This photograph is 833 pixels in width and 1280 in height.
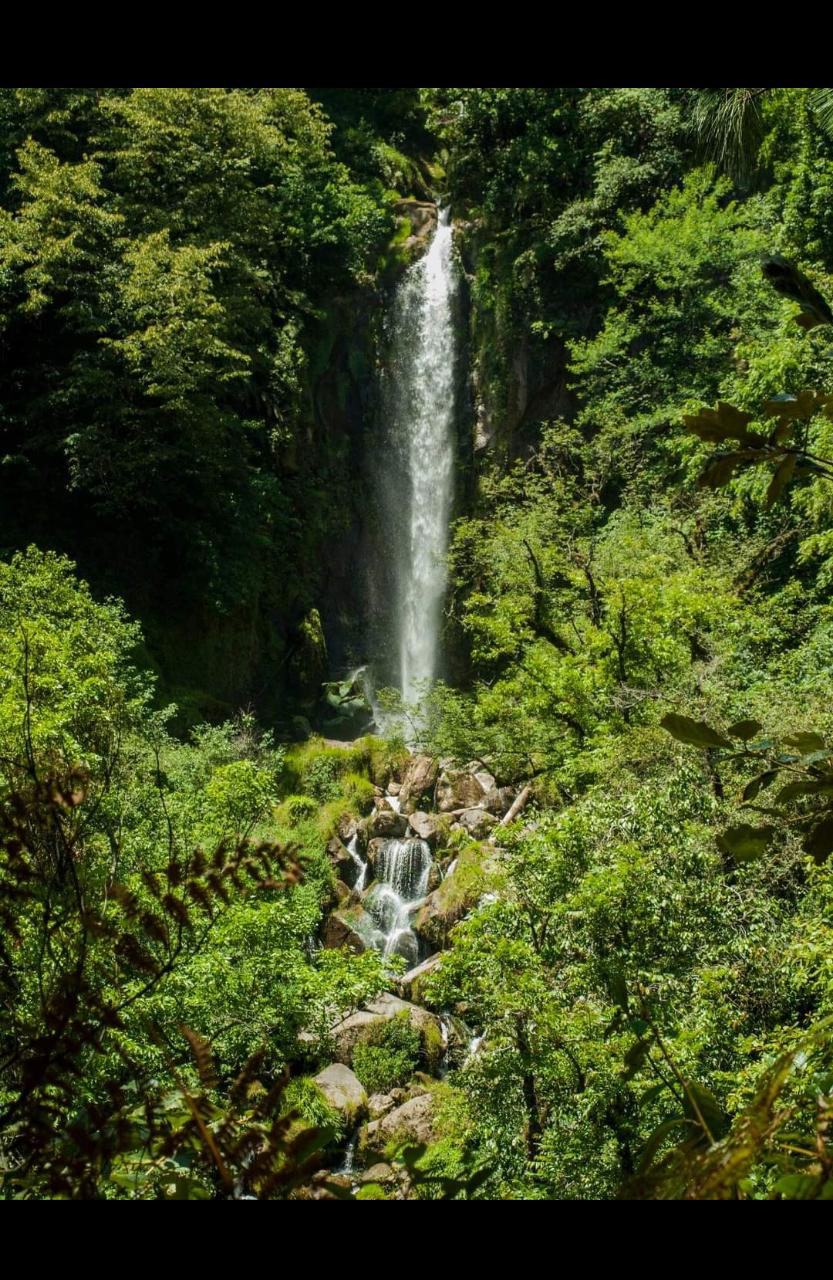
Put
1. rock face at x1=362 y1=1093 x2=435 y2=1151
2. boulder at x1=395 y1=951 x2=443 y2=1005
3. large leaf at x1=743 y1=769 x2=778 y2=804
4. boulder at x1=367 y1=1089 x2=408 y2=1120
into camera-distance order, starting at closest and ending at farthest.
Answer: large leaf at x1=743 y1=769 x2=778 y2=804, rock face at x1=362 y1=1093 x2=435 y2=1151, boulder at x1=367 y1=1089 x2=408 y2=1120, boulder at x1=395 y1=951 x2=443 y2=1005

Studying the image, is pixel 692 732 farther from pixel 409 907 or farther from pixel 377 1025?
pixel 409 907

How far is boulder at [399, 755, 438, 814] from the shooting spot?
15.1m

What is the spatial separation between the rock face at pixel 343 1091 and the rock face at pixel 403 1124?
23 cm

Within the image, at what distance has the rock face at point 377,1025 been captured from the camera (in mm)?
10023

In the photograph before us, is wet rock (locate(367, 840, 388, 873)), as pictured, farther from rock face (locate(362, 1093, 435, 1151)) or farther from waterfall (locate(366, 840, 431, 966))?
Answer: rock face (locate(362, 1093, 435, 1151))

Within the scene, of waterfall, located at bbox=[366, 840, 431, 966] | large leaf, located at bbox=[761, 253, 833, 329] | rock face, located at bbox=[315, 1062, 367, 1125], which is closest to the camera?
large leaf, located at bbox=[761, 253, 833, 329]

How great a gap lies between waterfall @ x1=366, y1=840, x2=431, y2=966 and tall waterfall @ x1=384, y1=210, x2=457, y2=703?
27.3 ft

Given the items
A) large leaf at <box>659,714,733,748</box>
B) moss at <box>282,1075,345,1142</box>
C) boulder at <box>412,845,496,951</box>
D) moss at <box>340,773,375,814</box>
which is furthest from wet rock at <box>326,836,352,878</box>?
large leaf at <box>659,714,733,748</box>

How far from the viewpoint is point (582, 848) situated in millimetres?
5426

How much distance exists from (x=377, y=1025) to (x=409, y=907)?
3.02m

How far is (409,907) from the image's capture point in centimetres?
1308

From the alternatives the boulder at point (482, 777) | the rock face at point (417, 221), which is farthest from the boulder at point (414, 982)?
the rock face at point (417, 221)
